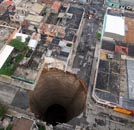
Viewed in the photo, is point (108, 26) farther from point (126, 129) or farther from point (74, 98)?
point (126, 129)

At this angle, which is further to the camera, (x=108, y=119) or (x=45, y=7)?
(x=45, y=7)

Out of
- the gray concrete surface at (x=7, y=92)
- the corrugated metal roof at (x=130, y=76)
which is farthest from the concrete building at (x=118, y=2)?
the gray concrete surface at (x=7, y=92)

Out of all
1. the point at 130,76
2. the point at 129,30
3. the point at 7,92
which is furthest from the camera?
the point at 129,30

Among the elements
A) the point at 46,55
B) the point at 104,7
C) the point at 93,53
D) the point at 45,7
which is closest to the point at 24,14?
the point at 45,7

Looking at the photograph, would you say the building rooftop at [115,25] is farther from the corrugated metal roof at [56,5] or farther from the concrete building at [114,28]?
the corrugated metal roof at [56,5]

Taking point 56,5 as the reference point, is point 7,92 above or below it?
below

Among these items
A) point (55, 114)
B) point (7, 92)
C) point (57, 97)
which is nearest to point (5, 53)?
point (7, 92)

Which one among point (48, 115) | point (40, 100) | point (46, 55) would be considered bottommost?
point (48, 115)

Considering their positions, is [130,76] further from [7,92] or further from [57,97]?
[7,92]
